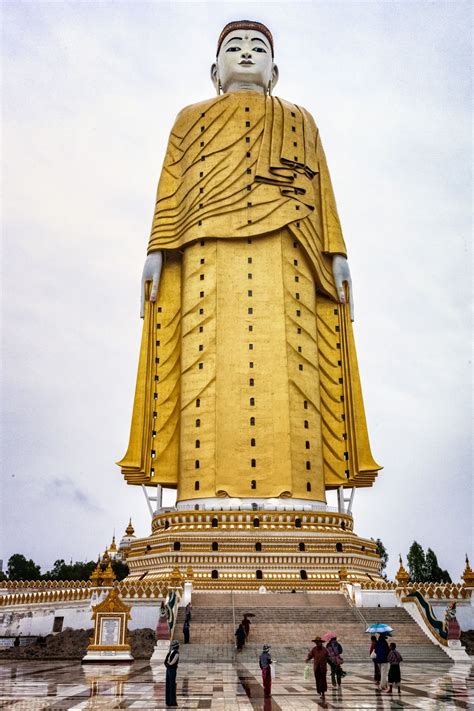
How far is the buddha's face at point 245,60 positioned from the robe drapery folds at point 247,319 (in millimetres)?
2285

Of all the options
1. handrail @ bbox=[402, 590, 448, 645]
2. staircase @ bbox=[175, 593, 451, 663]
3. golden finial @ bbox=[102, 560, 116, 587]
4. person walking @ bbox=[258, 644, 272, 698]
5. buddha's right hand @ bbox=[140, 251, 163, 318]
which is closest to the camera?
person walking @ bbox=[258, 644, 272, 698]

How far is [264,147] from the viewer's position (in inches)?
1289

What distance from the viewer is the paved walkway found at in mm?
8469

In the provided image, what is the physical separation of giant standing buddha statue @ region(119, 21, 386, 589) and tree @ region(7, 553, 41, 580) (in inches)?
860

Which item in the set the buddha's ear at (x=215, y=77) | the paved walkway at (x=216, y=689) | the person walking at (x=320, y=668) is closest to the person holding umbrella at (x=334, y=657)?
the paved walkway at (x=216, y=689)

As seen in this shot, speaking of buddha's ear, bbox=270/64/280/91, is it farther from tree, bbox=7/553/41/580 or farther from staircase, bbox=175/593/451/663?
tree, bbox=7/553/41/580

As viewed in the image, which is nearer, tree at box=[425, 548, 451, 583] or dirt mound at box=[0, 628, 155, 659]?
dirt mound at box=[0, 628, 155, 659]

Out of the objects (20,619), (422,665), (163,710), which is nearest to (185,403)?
(20,619)

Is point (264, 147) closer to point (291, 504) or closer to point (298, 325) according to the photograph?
point (298, 325)

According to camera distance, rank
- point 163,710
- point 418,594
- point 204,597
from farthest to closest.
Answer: point 204,597
point 418,594
point 163,710

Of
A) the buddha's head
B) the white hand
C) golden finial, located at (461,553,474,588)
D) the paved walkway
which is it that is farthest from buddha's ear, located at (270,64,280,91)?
the paved walkway

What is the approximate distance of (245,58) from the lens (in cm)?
3616

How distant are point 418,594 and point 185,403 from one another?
538 inches

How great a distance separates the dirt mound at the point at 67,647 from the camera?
1739cm
